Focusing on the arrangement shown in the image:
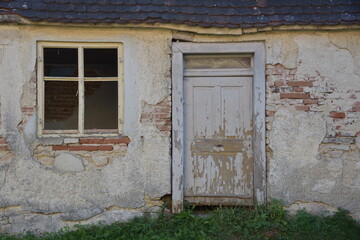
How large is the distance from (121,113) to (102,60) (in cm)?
312

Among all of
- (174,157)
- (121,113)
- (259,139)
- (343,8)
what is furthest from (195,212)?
(343,8)

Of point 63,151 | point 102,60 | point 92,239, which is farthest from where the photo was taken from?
point 102,60

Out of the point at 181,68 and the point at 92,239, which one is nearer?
the point at 92,239

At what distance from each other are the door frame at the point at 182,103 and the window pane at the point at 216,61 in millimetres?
149

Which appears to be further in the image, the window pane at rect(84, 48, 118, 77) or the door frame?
the window pane at rect(84, 48, 118, 77)

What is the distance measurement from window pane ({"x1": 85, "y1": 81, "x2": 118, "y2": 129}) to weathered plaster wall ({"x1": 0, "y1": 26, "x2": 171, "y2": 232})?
11.3ft

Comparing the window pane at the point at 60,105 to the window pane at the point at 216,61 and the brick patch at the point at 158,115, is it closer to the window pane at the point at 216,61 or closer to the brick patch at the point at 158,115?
the brick patch at the point at 158,115

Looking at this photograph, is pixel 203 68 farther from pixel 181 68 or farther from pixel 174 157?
pixel 174 157

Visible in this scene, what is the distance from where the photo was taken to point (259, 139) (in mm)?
5930

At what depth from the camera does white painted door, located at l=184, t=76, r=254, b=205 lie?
19.9ft

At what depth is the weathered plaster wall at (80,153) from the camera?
5730 millimetres

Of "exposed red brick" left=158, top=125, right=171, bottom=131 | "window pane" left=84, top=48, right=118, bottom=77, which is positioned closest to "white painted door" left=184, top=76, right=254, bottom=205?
"exposed red brick" left=158, top=125, right=171, bottom=131

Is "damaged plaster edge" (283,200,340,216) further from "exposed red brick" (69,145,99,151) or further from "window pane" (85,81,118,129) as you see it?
"window pane" (85,81,118,129)

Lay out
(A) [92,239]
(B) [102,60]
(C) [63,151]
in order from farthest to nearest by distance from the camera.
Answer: (B) [102,60]
(C) [63,151]
(A) [92,239]
